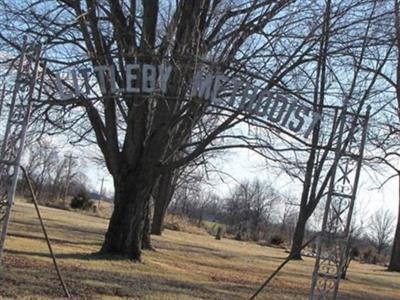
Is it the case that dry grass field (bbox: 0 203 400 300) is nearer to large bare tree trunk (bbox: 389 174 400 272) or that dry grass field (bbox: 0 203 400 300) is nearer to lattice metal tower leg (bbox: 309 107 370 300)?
lattice metal tower leg (bbox: 309 107 370 300)

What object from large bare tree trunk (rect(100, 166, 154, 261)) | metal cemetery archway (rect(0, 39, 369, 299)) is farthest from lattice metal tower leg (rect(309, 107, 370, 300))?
large bare tree trunk (rect(100, 166, 154, 261))

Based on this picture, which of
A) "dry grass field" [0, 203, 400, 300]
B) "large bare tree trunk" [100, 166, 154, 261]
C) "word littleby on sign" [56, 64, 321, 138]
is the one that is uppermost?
"word littleby on sign" [56, 64, 321, 138]

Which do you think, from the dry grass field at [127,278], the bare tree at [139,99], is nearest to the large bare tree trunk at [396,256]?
the dry grass field at [127,278]

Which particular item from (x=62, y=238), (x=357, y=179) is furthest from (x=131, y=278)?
(x=62, y=238)

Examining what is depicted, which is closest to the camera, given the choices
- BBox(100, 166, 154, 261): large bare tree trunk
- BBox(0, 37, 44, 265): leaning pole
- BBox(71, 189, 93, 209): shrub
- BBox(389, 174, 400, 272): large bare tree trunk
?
BBox(0, 37, 44, 265): leaning pole

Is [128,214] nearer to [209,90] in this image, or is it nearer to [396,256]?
[209,90]

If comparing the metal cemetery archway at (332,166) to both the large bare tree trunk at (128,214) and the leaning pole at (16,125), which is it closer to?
the leaning pole at (16,125)

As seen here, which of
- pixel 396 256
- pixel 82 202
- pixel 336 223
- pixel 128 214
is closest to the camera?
pixel 336 223

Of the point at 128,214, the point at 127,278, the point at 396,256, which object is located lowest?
the point at 127,278

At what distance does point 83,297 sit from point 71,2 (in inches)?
299

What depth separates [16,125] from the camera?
9.74m

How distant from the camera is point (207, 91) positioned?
10.1 m

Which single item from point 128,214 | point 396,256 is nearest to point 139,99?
point 128,214

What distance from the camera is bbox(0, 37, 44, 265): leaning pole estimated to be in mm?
9164
